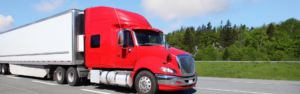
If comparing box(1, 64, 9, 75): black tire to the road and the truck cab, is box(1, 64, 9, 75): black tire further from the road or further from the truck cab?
the truck cab

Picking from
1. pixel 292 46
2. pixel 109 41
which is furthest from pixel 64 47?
pixel 292 46

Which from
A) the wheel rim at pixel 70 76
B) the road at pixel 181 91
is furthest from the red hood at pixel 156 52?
the wheel rim at pixel 70 76

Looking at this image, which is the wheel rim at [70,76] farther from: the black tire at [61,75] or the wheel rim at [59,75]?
the wheel rim at [59,75]

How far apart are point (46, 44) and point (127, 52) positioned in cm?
616

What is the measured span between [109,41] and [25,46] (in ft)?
26.9

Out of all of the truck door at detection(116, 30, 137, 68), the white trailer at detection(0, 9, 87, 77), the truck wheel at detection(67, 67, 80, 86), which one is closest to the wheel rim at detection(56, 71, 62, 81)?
the white trailer at detection(0, 9, 87, 77)

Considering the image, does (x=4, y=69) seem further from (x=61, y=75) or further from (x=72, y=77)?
(x=72, y=77)

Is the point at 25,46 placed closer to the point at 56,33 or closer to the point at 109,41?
the point at 56,33

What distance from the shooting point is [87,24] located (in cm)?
987

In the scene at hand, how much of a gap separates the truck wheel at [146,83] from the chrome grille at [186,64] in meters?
0.97

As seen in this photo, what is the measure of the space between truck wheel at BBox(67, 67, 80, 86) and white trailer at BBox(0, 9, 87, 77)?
0.82 feet

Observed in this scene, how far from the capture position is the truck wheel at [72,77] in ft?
32.8

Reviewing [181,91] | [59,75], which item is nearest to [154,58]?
[181,91]

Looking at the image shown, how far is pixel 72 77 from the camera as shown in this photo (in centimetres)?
1047
